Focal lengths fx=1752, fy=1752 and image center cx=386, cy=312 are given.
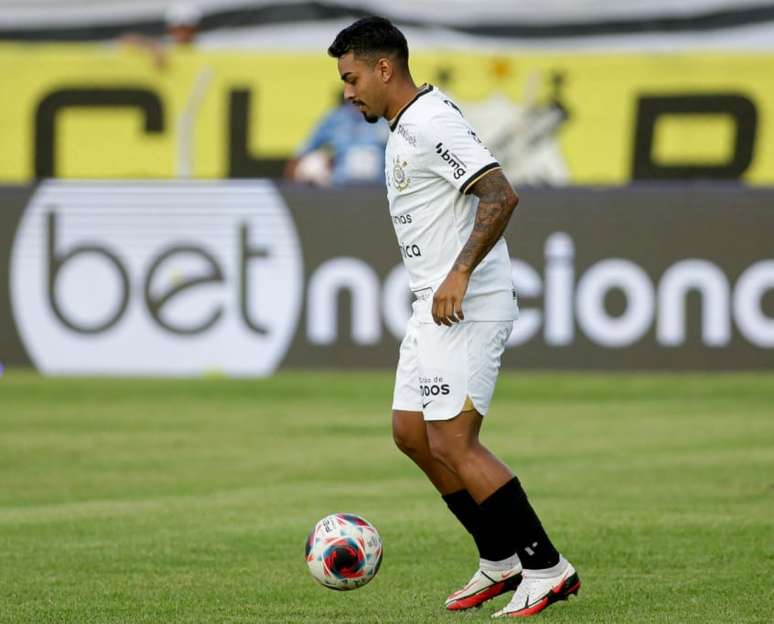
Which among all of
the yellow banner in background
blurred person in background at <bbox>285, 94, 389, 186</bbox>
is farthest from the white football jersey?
the yellow banner in background

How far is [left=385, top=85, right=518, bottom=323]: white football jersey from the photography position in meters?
6.82

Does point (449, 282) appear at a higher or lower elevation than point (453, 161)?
lower

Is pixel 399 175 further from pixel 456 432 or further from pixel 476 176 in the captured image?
pixel 456 432

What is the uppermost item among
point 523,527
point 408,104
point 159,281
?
point 408,104

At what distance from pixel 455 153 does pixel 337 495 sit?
170 inches

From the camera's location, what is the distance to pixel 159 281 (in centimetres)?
1844

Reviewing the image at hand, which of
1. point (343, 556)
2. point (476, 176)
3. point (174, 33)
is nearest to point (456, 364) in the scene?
point (476, 176)

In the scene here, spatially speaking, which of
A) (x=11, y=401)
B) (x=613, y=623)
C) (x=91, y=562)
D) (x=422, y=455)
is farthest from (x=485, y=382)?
(x=11, y=401)

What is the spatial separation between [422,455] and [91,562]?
6.80ft

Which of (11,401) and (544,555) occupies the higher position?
(544,555)

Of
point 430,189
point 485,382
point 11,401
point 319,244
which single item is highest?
point 430,189

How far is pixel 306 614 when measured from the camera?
23.0 ft

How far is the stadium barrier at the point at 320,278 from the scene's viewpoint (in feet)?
58.7

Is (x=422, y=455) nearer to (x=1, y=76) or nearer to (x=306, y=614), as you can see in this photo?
(x=306, y=614)
